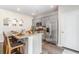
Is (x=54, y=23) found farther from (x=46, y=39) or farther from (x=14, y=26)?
(x=14, y=26)

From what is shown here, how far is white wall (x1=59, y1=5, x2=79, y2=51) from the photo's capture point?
6.41 feet

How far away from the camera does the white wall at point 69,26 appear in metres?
1.96

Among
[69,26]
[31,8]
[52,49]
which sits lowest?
[52,49]

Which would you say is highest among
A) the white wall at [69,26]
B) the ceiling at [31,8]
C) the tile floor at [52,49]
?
the ceiling at [31,8]

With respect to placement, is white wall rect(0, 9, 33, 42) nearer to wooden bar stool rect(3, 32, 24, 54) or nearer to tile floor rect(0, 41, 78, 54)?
wooden bar stool rect(3, 32, 24, 54)

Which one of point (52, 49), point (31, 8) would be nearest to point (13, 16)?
point (31, 8)

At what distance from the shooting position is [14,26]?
196cm

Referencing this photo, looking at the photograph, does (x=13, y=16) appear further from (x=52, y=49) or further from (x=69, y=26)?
(x=69, y=26)

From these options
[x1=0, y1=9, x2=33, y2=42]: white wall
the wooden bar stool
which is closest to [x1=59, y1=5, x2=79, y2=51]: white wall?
[x1=0, y1=9, x2=33, y2=42]: white wall

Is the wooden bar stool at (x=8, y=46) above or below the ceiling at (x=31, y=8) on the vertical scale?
below

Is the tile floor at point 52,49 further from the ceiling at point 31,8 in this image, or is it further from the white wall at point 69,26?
Answer: the ceiling at point 31,8

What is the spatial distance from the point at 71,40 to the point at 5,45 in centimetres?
131

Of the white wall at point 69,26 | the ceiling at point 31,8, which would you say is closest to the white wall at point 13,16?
the ceiling at point 31,8

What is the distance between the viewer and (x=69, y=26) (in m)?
2.00
